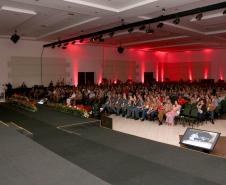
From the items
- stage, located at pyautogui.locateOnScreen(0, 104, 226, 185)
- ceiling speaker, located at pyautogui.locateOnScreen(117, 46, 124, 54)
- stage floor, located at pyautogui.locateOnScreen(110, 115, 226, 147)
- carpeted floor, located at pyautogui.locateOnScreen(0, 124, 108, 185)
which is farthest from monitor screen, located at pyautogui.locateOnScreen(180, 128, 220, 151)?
ceiling speaker, located at pyautogui.locateOnScreen(117, 46, 124, 54)

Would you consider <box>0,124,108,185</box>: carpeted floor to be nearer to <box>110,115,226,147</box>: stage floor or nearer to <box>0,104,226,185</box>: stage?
<box>0,104,226,185</box>: stage

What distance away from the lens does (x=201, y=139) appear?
19.4ft

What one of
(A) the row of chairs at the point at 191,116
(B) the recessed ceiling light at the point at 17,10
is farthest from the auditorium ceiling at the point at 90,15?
(A) the row of chairs at the point at 191,116

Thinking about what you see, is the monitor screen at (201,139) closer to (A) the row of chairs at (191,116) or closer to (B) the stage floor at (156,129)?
(B) the stage floor at (156,129)

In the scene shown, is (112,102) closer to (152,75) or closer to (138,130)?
(138,130)

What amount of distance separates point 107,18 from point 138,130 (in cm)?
607

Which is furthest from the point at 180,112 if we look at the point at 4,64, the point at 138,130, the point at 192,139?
the point at 4,64

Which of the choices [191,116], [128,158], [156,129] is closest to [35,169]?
[128,158]

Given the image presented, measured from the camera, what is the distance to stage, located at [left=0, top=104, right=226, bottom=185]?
13.0ft

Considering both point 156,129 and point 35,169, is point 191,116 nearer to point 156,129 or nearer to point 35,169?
point 156,129

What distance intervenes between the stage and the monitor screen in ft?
2.29

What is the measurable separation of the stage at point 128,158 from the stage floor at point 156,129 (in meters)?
3.09

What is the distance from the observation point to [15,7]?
11820 mm

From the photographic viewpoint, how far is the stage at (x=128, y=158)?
3949mm
